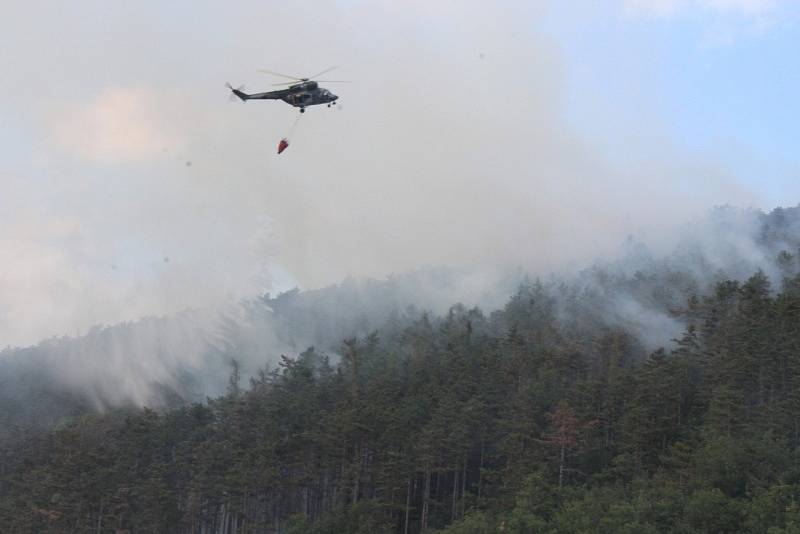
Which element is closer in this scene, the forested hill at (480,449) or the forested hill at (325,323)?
the forested hill at (480,449)

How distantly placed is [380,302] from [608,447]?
113131 millimetres


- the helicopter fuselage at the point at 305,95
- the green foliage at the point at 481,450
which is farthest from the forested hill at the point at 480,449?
the helicopter fuselage at the point at 305,95

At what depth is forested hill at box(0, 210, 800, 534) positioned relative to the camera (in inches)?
2115

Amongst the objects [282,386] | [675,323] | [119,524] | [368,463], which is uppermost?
[675,323]

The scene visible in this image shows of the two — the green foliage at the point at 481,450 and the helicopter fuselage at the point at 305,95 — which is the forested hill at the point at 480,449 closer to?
the green foliage at the point at 481,450

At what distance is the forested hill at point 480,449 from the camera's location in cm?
5372

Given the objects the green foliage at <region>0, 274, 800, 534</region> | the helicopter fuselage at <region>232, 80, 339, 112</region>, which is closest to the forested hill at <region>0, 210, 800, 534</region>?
the green foliage at <region>0, 274, 800, 534</region>

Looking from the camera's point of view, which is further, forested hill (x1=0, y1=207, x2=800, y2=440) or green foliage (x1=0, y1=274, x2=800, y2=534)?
forested hill (x1=0, y1=207, x2=800, y2=440)

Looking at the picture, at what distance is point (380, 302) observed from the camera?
177625 mm

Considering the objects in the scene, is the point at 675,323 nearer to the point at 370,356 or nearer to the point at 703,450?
the point at 370,356

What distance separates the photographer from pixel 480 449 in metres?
72.9

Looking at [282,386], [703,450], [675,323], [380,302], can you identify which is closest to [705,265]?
[675,323]

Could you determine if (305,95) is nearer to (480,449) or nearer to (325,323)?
(480,449)

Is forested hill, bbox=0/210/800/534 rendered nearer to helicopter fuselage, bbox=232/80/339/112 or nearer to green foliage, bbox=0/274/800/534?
green foliage, bbox=0/274/800/534
